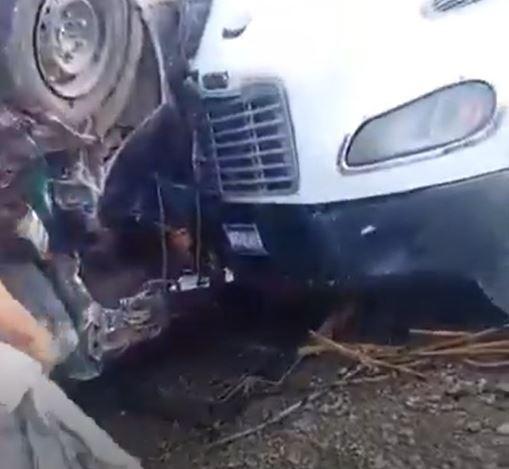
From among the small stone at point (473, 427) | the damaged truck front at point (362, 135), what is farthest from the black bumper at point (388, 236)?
the small stone at point (473, 427)

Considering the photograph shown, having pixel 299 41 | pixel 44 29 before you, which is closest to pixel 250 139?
pixel 299 41

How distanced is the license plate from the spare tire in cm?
14

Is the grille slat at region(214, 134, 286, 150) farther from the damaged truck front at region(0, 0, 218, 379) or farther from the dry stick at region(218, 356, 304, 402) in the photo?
the dry stick at region(218, 356, 304, 402)

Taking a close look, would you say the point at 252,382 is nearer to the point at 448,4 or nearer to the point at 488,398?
the point at 488,398

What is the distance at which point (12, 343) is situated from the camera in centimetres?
109

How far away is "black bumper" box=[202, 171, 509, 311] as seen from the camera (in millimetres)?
1153

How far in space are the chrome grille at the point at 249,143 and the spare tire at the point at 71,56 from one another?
0.28 ft

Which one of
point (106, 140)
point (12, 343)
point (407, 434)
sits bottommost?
point (407, 434)

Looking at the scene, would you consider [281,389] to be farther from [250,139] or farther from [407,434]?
[250,139]

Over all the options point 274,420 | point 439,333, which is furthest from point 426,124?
point 274,420

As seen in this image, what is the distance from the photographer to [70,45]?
1.07 m

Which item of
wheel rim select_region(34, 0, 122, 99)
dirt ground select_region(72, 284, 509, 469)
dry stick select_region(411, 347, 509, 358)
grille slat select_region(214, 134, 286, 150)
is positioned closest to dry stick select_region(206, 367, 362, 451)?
dirt ground select_region(72, 284, 509, 469)

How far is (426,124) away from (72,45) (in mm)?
290

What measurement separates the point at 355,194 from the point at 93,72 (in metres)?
0.24
